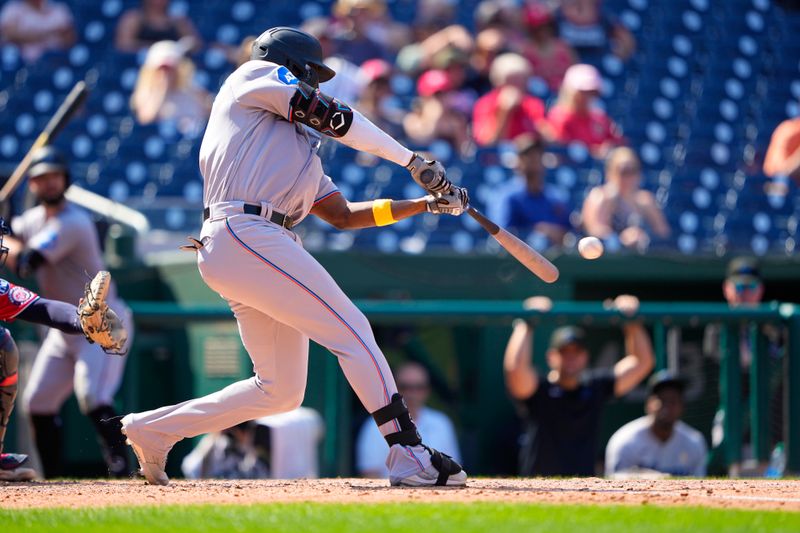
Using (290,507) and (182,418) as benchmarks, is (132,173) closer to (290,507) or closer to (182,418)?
(182,418)

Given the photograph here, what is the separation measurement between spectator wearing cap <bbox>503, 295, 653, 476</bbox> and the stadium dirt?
5.34ft

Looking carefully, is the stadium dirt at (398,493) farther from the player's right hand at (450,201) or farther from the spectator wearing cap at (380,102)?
the spectator wearing cap at (380,102)

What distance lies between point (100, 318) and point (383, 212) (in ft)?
3.54

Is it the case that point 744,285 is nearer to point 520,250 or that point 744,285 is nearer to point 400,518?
point 520,250

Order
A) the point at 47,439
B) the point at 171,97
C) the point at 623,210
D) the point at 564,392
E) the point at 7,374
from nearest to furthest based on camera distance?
the point at 7,374, the point at 47,439, the point at 564,392, the point at 623,210, the point at 171,97

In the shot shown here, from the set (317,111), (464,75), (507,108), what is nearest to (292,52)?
(317,111)

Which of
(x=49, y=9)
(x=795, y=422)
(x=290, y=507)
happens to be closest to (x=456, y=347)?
(x=795, y=422)

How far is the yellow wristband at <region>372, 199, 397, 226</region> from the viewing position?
485 centimetres

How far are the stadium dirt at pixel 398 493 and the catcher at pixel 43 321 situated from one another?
5.2 inches

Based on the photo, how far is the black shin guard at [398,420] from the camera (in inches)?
183

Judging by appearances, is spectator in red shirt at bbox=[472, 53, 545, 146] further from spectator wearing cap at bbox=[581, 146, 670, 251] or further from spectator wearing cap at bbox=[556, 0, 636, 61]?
spectator wearing cap at bbox=[556, 0, 636, 61]

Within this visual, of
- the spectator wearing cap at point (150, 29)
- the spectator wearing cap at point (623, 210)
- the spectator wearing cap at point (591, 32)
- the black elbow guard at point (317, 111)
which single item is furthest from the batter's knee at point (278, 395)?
the spectator wearing cap at point (591, 32)

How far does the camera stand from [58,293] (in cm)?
678

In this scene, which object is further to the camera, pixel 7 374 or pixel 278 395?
pixel 7 374
